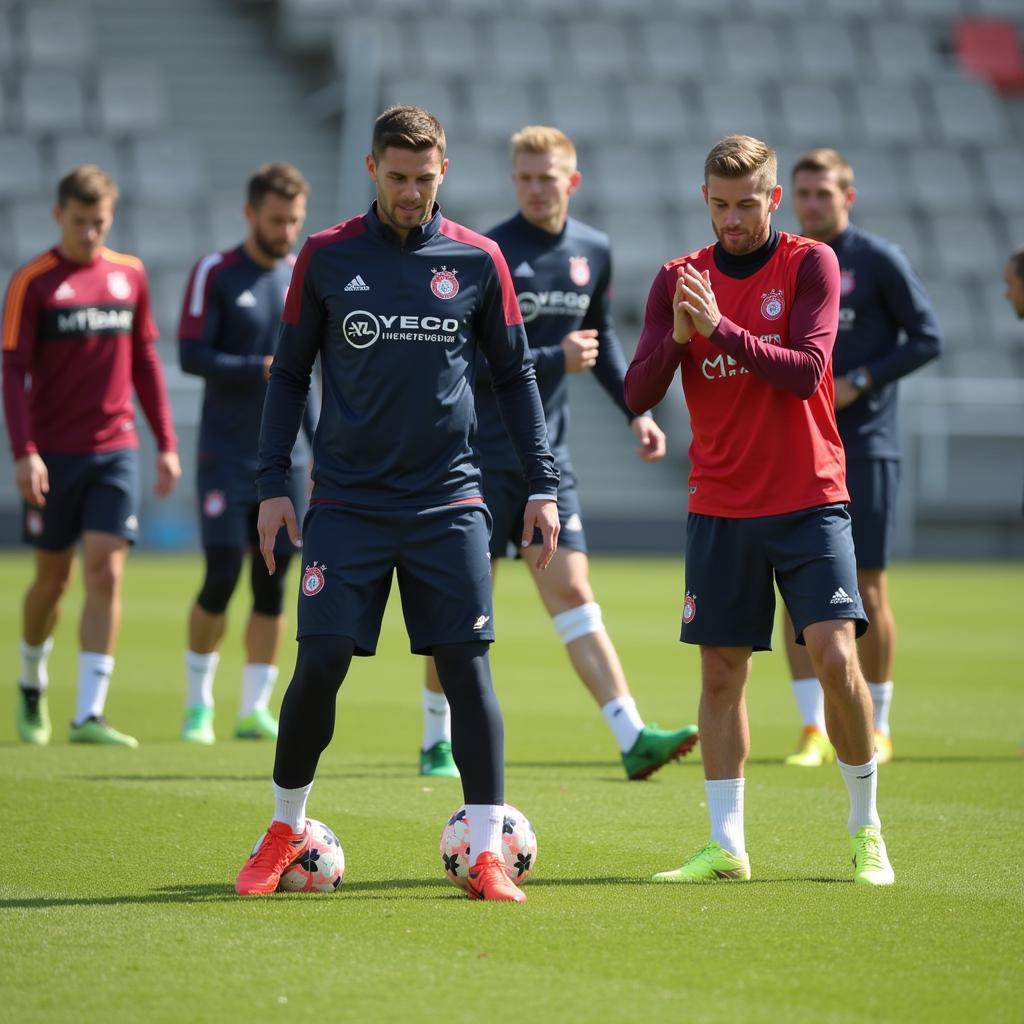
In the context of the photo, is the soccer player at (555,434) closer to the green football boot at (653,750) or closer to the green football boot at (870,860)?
the green football boot at (653,750)

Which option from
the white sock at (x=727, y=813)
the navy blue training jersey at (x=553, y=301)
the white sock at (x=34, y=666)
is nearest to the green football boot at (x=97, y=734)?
the white sock at (x=34, y=666)

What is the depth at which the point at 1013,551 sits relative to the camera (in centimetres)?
2312

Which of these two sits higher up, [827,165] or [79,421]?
[827,165]

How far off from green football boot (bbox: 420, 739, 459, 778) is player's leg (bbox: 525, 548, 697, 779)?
0.67m

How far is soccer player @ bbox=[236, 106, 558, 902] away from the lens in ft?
16.7

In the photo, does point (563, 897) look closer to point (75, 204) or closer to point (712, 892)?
point (712, 892)

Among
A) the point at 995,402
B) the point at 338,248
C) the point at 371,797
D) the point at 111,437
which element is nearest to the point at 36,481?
the point at 111,437

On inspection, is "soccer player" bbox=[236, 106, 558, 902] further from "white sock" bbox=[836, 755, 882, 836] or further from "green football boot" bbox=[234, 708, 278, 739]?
"green football boot" bbox=[234, 708, 278, 739]

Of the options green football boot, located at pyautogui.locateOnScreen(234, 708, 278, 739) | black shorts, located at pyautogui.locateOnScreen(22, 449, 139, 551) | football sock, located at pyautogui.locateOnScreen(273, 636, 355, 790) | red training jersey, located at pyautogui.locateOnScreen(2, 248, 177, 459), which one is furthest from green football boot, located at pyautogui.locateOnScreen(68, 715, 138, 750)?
football sock, located at pyautogui.locateOnScreen(273, 636, 355, 790)

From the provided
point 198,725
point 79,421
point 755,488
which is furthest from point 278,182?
point 755,488

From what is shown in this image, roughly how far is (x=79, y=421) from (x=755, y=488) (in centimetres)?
449

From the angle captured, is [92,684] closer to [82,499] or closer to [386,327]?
[82,499]

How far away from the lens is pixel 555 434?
25.2 feet

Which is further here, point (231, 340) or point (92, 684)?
point (231, 340)
